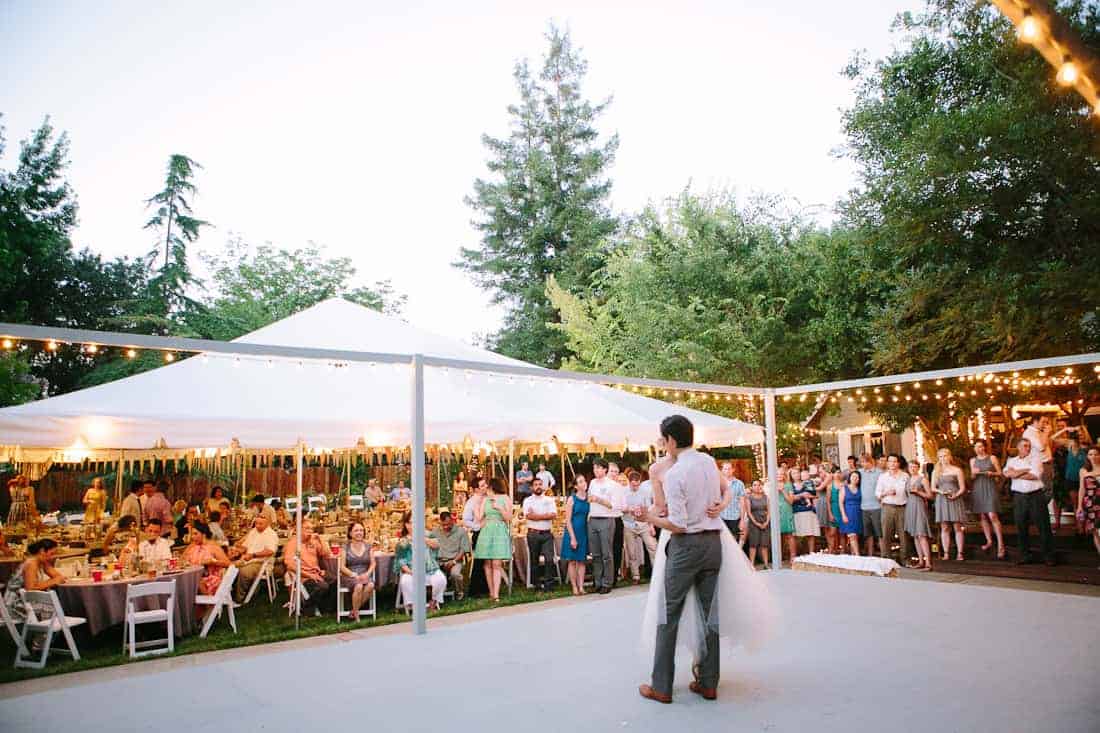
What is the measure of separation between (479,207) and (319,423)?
2351 centimetres

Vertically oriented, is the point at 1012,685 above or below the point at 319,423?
below

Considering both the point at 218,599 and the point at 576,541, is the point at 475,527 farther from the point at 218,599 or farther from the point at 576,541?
the point at 218,599

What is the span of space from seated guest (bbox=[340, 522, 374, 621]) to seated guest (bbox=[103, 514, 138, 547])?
2993 mm

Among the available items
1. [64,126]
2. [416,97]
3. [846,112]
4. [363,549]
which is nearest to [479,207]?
[416,97]

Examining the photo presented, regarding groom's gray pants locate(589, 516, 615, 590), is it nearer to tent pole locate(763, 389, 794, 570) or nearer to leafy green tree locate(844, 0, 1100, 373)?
tent pole locate(763, 389, 794, 570)

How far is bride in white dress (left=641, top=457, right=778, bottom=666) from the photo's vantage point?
13.8ft

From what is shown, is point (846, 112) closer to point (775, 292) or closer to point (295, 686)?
point (775, 292)

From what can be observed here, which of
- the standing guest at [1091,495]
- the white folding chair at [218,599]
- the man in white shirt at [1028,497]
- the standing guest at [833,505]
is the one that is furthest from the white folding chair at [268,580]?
the standing guest at [1091,495]

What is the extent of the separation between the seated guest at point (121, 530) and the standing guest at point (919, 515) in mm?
10044

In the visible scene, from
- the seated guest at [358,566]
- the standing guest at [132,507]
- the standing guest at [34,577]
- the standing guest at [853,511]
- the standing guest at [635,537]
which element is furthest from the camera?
the standing guest at [853,511]

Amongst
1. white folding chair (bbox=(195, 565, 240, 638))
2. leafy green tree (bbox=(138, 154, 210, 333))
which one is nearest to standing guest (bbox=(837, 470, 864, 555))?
white folding chair (bbox=(195, 565, 240, 638))

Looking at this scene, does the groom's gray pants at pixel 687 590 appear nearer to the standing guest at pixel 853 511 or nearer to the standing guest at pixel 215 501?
the standing guest at pixel 853 511

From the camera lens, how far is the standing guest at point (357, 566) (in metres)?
7.93

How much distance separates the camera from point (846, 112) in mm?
13992
